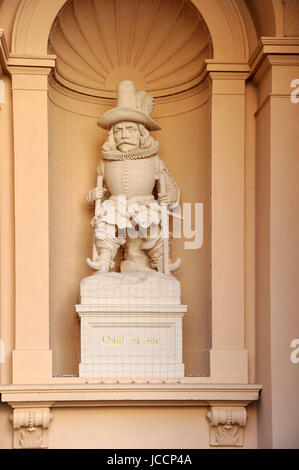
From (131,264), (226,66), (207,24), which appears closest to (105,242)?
(131,264)

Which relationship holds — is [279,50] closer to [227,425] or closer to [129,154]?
[129,154]

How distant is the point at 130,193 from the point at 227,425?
187 cm

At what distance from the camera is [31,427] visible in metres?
6.45

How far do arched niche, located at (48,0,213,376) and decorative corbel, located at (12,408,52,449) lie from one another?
0.47 metres

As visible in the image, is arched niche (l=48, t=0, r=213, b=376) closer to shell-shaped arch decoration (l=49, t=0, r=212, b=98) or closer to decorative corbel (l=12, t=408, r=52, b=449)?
shell-shaped arch decoration (l=49, t=0, r=212, b=98)

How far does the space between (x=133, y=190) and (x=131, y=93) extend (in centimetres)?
74

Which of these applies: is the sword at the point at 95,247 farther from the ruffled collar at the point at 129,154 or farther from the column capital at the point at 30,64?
the column capital at the point at 30,64

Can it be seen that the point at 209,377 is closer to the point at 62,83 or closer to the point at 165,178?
the point at 165,178

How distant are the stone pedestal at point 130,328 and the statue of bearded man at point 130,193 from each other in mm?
258

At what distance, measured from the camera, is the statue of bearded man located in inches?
272

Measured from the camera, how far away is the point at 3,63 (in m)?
6.67

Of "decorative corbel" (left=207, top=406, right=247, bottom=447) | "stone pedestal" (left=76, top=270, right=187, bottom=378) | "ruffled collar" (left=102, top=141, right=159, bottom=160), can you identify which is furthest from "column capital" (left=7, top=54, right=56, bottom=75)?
"decorative corbel" (left=207, top=406, right=247, bottom=447)
